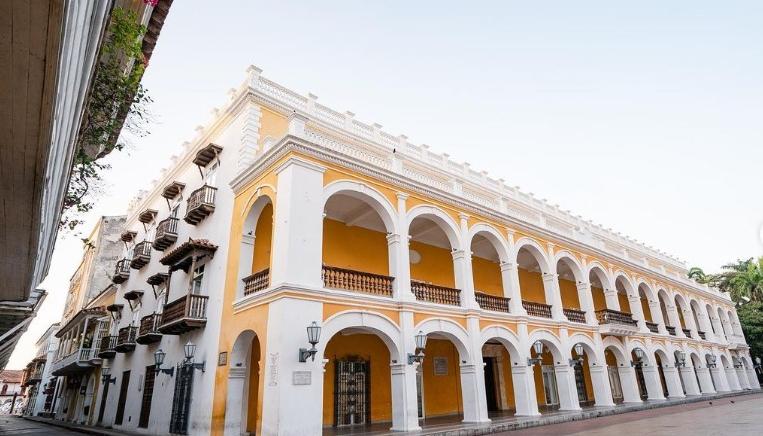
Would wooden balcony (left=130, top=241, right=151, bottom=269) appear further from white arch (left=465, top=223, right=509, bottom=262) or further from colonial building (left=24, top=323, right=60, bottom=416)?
colonial building (left=24, top=323, right=60, bottom=416)

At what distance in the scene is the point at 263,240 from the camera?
47.7ft

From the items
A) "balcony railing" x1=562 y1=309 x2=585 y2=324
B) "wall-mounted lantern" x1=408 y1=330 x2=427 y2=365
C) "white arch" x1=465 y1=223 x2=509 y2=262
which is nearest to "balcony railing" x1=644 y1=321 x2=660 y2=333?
"balcony railing" x1=562 y1=309 x2=585 y2=324

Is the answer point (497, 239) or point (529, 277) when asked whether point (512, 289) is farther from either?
point (529, 277)

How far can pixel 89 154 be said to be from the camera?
289 inches

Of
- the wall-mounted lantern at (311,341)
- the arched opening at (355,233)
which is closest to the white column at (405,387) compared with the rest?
the arched opening at (355,233)

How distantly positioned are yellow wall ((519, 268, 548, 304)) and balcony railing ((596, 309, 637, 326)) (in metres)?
3.18

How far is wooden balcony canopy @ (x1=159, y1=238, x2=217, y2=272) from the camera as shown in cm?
1396

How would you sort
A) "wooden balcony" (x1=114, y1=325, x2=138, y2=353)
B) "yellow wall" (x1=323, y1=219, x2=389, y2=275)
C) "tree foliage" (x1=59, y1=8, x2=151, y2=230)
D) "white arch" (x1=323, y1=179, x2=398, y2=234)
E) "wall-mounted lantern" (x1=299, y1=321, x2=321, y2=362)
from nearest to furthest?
"tree foliage" (x1=59, y1=8, x2=151, y2=230)
"wall-mounted lantern" (x1=299, y1=321, x2=321, y2=362)
"white arch" (x1=323, y1=179, x2=398, y2=234)
"yellow wall" (x1=323, y1=219, x2=389, y2=275)
"wooden balcony" (x1=114, y1=325, x2=138, y2=353)

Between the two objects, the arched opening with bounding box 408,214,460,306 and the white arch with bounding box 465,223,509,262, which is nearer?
the arched opening with bounding box 408,214,460,306

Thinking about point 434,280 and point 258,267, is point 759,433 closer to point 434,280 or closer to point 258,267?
point 434,280

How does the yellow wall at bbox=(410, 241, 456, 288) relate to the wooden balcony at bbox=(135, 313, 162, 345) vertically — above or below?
above

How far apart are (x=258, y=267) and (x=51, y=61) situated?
12308mm

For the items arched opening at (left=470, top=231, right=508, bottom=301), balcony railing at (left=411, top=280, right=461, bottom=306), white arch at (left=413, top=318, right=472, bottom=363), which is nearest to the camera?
white arch at (left=413, top=318, right=472, bottom=363)

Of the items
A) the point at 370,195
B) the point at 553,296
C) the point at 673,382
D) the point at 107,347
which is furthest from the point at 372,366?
the point at 673,382
